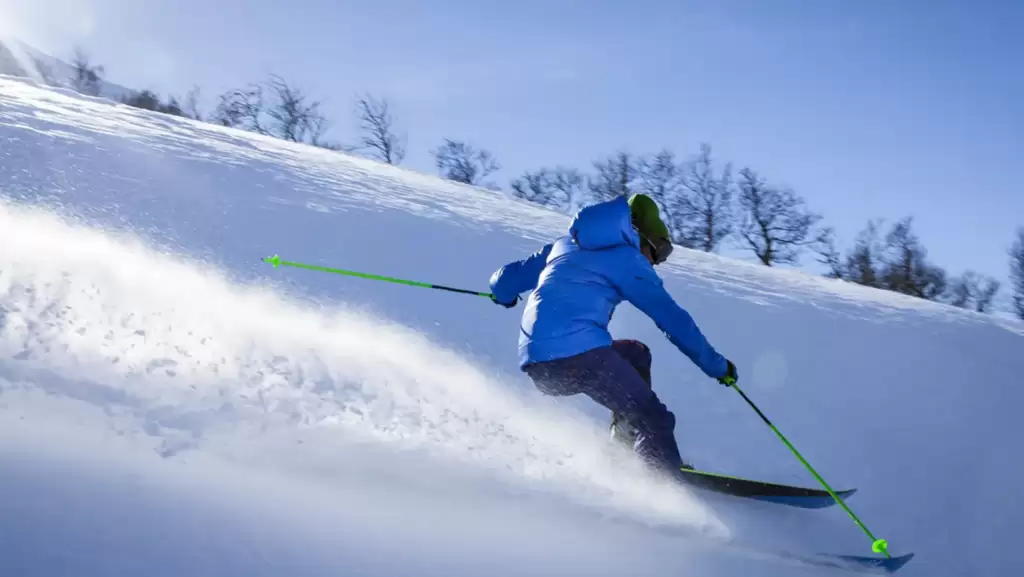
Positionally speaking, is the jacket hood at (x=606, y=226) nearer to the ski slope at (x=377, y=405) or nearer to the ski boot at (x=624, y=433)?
the ski boot at (x=624, y=433)

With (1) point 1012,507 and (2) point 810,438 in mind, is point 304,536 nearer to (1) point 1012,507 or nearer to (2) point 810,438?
(2) point 810,438

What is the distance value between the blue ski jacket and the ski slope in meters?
0.68

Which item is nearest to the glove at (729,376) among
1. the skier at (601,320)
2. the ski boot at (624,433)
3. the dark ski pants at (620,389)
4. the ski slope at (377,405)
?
the skier at (601,320)

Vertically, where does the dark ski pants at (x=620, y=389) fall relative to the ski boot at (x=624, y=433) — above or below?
above

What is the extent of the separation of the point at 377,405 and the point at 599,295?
130 centimetres

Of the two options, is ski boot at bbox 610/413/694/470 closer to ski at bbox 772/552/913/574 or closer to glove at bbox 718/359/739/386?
glove at bbox 718/359/739/386

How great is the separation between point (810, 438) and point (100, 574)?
442 centimetres

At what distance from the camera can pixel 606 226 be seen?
3486mm

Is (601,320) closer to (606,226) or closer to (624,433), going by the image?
(606,226)

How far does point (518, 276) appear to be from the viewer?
422 centimetres

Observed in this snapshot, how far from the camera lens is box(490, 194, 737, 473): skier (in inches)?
137

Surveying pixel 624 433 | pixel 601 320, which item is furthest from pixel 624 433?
pixel 601 320

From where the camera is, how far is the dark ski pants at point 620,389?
351 cm

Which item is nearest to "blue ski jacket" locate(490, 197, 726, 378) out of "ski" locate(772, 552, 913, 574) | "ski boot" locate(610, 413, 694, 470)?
"ski boot" locate(610, 413, 694, 470)
